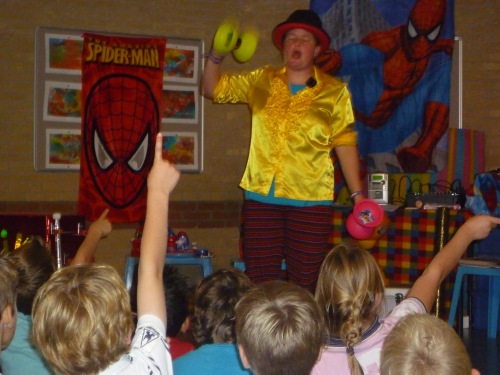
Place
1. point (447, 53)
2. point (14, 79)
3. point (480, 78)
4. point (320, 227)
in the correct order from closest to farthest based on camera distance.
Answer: point (320, 227) → point (14, 79) → point (447, 53) → point (480, 78)

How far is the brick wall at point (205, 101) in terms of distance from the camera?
19.6ft

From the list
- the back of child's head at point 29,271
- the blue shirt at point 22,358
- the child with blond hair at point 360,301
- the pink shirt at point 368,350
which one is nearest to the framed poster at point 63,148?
the back of child's head at point 29,271

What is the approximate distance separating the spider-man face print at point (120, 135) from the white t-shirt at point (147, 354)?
453 centimetres

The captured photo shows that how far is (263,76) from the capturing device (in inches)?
137

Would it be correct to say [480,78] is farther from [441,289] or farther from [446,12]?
[441,289]

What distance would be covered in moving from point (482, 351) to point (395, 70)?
2511 millimetres

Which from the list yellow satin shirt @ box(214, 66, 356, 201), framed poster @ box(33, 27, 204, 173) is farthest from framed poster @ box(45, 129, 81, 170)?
yellow satin shirt @ box(214, 66, 356, 201)

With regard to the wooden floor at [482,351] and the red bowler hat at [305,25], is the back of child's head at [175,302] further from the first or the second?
the wooden floor at [482,351]

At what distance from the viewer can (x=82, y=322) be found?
1654 mm

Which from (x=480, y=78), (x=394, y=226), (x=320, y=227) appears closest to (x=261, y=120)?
(x=320, y=227)

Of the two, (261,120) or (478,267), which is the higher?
(261,120)

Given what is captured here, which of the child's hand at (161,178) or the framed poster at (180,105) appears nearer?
the child's hand at (161,178)

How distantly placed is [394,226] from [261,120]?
2.14 metres

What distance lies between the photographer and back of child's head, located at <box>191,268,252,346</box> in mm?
2330
